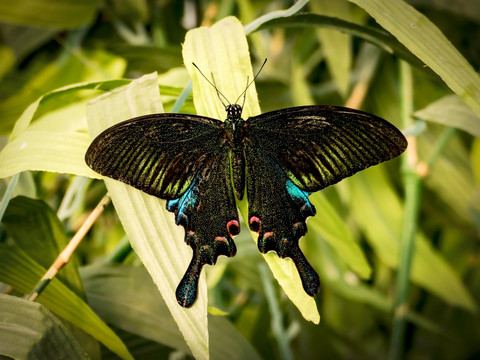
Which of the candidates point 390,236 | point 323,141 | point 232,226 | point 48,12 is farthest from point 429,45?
point 48,12

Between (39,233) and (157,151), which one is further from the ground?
(157,151)

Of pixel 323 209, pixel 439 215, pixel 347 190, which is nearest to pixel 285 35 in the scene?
pixel 347 190

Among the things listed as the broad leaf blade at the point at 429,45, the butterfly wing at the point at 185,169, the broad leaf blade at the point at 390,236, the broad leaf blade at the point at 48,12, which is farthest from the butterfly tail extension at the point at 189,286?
the broad leaf blade at the point at 48,12

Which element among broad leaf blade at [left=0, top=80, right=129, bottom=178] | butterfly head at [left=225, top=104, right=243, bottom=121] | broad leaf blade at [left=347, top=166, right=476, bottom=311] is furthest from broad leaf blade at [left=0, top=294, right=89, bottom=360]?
broad leaf blade at [left=347, top=166, right=476, bottom=311]

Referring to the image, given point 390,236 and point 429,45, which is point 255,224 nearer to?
point 429,45

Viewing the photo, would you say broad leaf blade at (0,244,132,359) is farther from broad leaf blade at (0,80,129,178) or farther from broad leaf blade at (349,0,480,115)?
broad leaf blade at (349,0,480,115)

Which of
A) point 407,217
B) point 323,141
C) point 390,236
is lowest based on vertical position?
point 390,236
